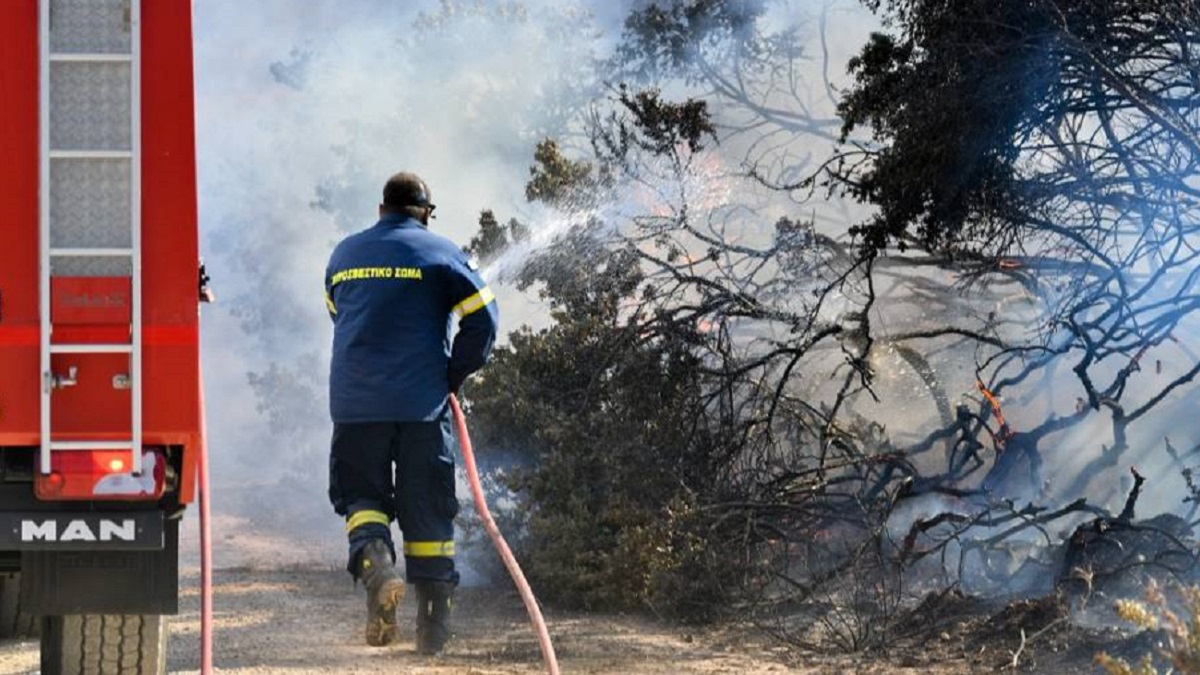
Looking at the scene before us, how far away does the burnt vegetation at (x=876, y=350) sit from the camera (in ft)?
28.9

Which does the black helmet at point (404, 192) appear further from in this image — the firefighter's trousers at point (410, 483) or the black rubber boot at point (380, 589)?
the black rubber boot at point (380, 589)

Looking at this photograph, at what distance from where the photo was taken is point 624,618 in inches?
364

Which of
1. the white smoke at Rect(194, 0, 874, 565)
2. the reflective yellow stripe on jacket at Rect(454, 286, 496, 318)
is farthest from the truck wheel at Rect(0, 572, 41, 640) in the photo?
the white smoke at Rect(194, 0, 874, 565)

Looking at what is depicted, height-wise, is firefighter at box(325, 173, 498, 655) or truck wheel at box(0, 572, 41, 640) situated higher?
firefighter at box(325, 173, 498, 655)

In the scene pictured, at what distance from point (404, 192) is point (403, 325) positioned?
58 cm

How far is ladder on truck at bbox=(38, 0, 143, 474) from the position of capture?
5.12 meters

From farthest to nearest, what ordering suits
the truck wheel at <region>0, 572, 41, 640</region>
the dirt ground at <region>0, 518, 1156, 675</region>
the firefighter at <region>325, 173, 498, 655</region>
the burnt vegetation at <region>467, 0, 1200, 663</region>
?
the burnt vegetation at <region>467, 0, 1200, 663</region> → the truck wheel at <region>0, 572, 41, 640</region> → the dirt ground at <region>0, 518, 1156, 675</region> → the firefighter at <region>325, 173, 498, 655</region>

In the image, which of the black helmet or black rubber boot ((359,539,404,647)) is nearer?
black rubber boot ((359,539,404,647))

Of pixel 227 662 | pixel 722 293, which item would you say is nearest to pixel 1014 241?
pixel 722 293

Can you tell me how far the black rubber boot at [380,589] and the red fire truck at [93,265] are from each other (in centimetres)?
203

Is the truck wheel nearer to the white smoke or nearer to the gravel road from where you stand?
the gravel road

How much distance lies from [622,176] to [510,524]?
2326 millimetres

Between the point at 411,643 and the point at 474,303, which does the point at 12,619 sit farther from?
the point at 474,303

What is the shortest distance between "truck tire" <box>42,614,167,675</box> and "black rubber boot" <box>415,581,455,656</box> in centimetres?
182
